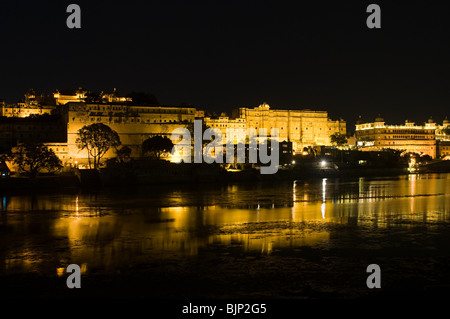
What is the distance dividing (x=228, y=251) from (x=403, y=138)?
315ft

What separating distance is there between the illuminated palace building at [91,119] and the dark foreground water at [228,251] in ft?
112

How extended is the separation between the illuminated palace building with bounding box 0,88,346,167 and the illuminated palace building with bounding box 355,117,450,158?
26883mm

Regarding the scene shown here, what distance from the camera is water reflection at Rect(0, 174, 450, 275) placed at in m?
12.6

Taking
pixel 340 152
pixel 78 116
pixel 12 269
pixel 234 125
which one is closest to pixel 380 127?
pixel 340 152

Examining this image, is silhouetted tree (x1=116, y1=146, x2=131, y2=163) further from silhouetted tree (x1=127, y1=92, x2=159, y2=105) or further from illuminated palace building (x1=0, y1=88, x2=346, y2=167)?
silhouetted tree (x1=127, y1=92, x2=159, y2=105)

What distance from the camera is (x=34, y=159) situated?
1614 inches

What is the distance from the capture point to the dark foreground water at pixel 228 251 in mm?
9532

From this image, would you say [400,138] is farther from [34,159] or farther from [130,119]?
[34,159]

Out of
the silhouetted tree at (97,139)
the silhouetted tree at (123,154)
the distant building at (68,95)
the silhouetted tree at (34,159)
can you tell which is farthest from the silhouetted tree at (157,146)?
the distant building at (68,95)

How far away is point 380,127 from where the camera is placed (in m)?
100

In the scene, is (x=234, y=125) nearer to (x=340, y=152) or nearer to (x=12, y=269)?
(x=340, y=152)

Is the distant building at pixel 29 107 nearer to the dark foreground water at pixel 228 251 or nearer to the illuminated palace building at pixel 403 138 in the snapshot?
the dark foreground water at pixel 228 251

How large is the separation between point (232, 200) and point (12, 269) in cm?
1757

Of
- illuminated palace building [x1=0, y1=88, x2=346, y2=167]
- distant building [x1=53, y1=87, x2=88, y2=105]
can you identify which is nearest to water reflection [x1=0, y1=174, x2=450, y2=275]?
illuminated palace building [x1=0, y1=88, x2=346, y2=167]
